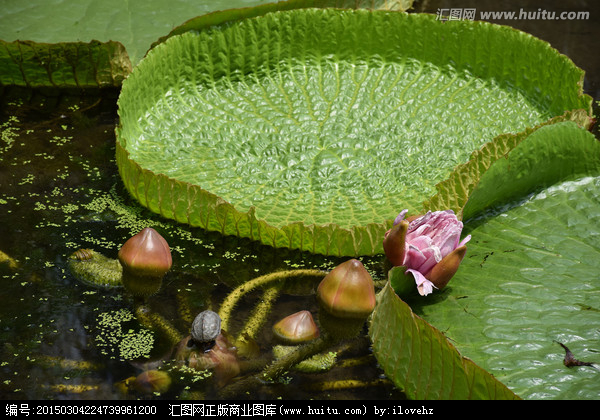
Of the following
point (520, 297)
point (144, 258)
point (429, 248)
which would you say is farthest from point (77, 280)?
point (520, 297)

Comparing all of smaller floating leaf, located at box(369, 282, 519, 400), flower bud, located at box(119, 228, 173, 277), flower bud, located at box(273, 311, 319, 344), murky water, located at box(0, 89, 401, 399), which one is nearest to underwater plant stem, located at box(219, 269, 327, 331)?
murky water, located at box(0, 89, 401, 399)

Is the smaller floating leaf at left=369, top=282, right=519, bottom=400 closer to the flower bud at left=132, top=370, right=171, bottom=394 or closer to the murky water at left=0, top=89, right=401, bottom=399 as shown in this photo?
the murky water at left=0, top=89, right=401, bottom=399

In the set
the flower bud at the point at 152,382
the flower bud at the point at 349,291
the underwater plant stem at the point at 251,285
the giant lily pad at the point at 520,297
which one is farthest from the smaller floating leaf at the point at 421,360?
the flower bud at the point at 152,382

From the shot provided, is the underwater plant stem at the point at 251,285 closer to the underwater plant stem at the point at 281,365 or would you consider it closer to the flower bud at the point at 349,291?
the underwater plant stem at the point at 281,365

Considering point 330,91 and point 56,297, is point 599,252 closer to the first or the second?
point 330,91

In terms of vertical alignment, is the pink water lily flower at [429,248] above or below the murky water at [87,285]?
above

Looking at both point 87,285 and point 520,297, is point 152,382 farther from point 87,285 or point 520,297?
point 520,297
